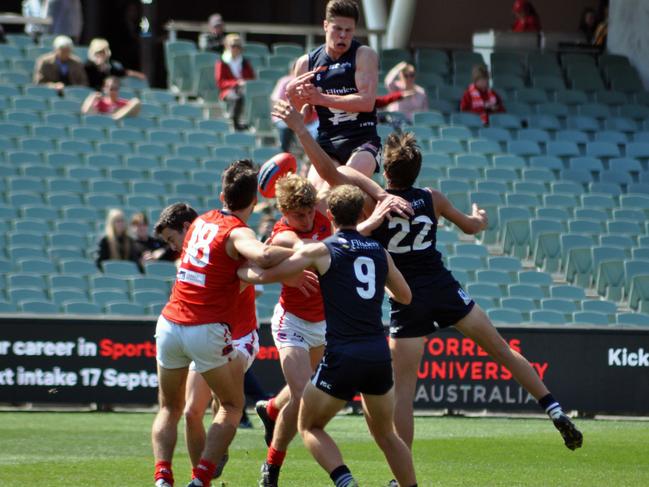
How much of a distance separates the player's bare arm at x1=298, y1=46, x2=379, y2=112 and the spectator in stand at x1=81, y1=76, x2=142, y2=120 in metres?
11.3

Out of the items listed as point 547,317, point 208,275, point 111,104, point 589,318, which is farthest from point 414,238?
point 111,104

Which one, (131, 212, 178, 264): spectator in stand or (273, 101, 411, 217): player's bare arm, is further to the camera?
(131, 212, 178, 264): spectator in stand

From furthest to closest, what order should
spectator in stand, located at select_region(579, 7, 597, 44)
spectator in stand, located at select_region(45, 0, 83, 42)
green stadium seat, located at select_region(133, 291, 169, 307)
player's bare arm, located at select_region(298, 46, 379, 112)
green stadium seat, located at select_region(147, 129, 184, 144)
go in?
spectator in stand, located at select_region(579, 7, 597, 44) < spectator in stand, located at select_region(45, 0, 83, 42) < green stadium seat, located at select_region(147, 129, 184, 144) < green stadium seat, located at select_region(133, 291, 169, 307) < player's bare arm, located at select_region(298, 46, 379, 112)

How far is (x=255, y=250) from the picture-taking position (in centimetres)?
803

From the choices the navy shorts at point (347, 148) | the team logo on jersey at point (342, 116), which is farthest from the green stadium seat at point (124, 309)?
the team logo on jersey at point (342, 116)

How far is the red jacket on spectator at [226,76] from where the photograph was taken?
21219 millimetres

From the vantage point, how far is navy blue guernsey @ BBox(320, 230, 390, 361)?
25.6 ft

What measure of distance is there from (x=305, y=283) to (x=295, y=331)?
558 millimetres

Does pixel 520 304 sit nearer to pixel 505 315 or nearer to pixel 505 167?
pixel 505 315

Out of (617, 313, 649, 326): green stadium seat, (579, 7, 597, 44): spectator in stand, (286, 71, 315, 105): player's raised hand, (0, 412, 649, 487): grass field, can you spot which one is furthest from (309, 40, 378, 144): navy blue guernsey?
(579, 7, 597, 44): spectator in stand

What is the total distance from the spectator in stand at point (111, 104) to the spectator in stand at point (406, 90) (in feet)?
13.1

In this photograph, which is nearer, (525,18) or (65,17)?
(65,17)

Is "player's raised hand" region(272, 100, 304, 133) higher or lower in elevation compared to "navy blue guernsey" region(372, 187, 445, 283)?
higher

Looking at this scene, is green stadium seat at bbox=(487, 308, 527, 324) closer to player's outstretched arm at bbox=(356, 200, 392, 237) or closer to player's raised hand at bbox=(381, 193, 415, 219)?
player's raised hand at bbox=(381, 193, 415, 219)
